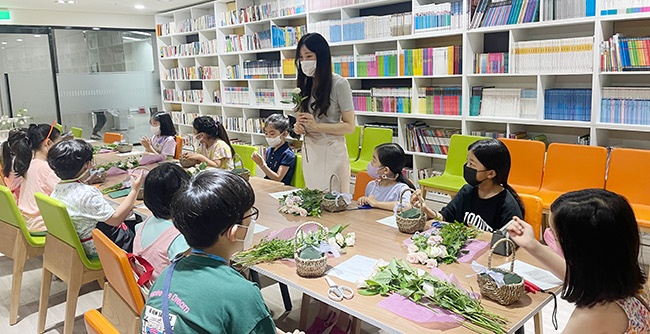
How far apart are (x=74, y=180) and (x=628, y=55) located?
159 inches

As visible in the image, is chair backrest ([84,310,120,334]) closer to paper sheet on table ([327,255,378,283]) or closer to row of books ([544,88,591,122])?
paper sheet on table ([327,255,378,283])

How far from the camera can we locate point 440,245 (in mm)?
2115

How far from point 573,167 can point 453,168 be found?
1.07m

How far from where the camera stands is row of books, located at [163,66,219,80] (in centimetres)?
818

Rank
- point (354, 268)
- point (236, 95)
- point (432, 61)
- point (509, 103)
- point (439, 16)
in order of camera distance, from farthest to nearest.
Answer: point (236, 95)
point (432, 61)
point (439, 16)
point (509, 103)
point (354, 268)

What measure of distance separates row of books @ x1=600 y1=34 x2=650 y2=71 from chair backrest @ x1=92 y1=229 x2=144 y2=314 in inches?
151

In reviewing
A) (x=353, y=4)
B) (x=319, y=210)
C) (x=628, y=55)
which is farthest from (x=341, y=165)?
(x=353, y=4)

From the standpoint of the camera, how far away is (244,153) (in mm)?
4398

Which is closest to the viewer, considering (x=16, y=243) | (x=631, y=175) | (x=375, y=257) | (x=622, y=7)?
(x=375, y=257)

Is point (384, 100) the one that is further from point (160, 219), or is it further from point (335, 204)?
point (160, 219)

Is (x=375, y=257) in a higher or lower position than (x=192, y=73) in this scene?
lower

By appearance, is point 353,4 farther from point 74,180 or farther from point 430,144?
point 74,180

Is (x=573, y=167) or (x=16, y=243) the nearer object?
(x=16, y=243)

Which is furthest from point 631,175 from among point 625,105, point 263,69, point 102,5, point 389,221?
point 102,5
